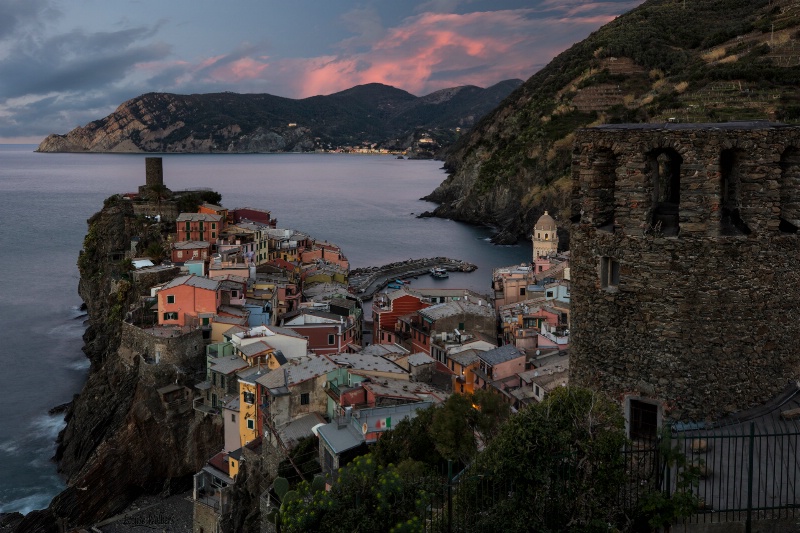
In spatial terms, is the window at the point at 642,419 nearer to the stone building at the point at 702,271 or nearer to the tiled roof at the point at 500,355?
the stone building at the point at 702,271

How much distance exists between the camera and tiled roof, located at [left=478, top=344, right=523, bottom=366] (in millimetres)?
31628

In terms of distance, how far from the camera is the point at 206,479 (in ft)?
84.2

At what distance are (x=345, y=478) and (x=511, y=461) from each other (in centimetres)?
256

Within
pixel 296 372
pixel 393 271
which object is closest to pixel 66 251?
pixel 393 271

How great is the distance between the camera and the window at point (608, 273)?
28.7 ft

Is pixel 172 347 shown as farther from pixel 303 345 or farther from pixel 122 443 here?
pixel 303 345

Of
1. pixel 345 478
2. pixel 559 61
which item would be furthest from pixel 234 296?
pixel 559 61

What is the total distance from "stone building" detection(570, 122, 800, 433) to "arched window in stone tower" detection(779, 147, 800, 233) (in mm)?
10

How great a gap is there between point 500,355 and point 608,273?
23.7 metres

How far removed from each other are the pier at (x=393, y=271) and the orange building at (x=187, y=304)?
23659mm

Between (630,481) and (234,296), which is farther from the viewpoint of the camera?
(234,296)

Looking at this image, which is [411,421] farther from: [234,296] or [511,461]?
[234,296]

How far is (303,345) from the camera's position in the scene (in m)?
31.1

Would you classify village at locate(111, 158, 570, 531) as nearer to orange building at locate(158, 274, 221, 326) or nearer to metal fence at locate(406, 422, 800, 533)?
orange building at locate(158, 274, 221, 326)
